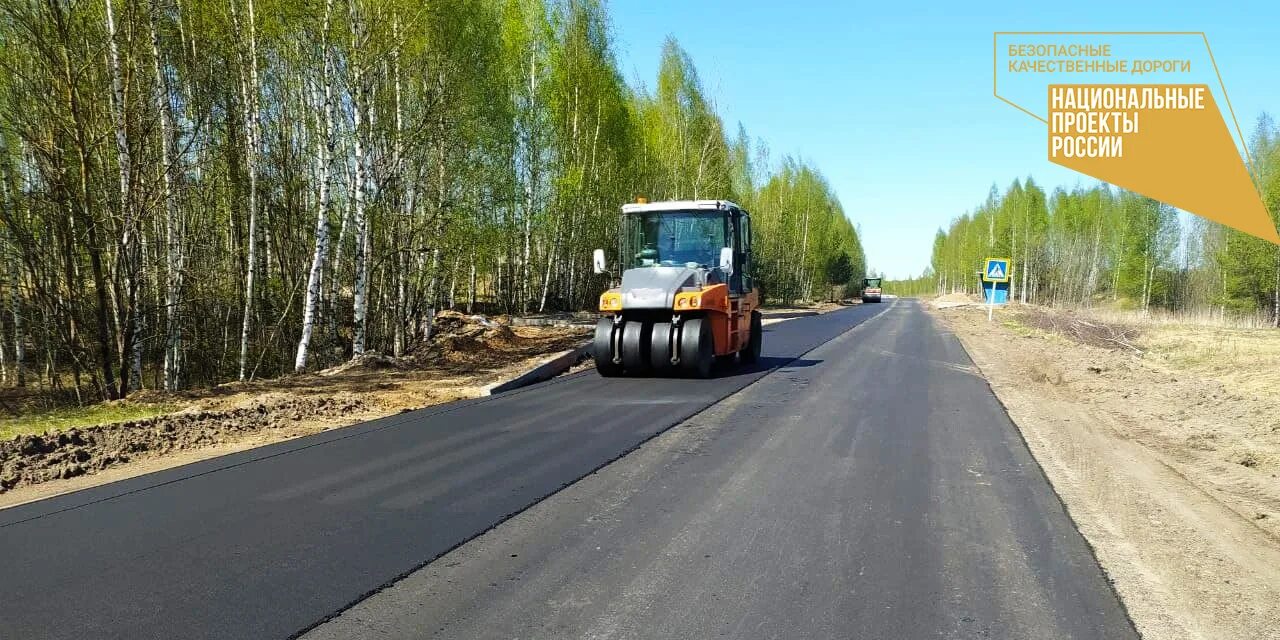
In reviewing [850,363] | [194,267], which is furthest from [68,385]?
[850,363]

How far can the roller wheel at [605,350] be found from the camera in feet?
39.3

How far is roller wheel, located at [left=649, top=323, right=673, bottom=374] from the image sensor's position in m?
11.7

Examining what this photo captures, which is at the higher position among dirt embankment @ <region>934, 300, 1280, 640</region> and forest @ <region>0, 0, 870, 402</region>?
forest @ <region>0, 0, 870, 402</region>

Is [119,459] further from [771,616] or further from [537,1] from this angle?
[537,1]

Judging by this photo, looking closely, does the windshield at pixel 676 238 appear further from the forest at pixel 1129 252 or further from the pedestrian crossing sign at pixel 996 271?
the forest at pixel 1129 252

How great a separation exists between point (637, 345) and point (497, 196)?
28.7 ft

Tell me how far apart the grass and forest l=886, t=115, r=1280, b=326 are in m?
46.1

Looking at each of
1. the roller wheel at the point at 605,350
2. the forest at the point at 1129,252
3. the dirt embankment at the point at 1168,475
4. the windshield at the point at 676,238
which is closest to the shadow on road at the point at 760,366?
the roller wheel at the point at 605,350

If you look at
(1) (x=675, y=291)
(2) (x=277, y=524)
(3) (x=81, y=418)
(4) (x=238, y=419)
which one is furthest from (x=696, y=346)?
(3) (x=81, y=418)

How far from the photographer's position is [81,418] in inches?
347

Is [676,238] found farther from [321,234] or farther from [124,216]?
[124,216]

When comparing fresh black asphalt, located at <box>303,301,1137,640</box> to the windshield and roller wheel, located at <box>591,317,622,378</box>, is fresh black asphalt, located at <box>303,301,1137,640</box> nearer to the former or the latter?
roller wheel, located at <box>591,317,622,378</box>

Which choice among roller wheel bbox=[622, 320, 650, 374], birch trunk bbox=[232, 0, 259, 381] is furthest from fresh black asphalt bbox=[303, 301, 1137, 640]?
birch trunk bbox=[232, 0, 259, 381]

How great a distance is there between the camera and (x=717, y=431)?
7867mm
